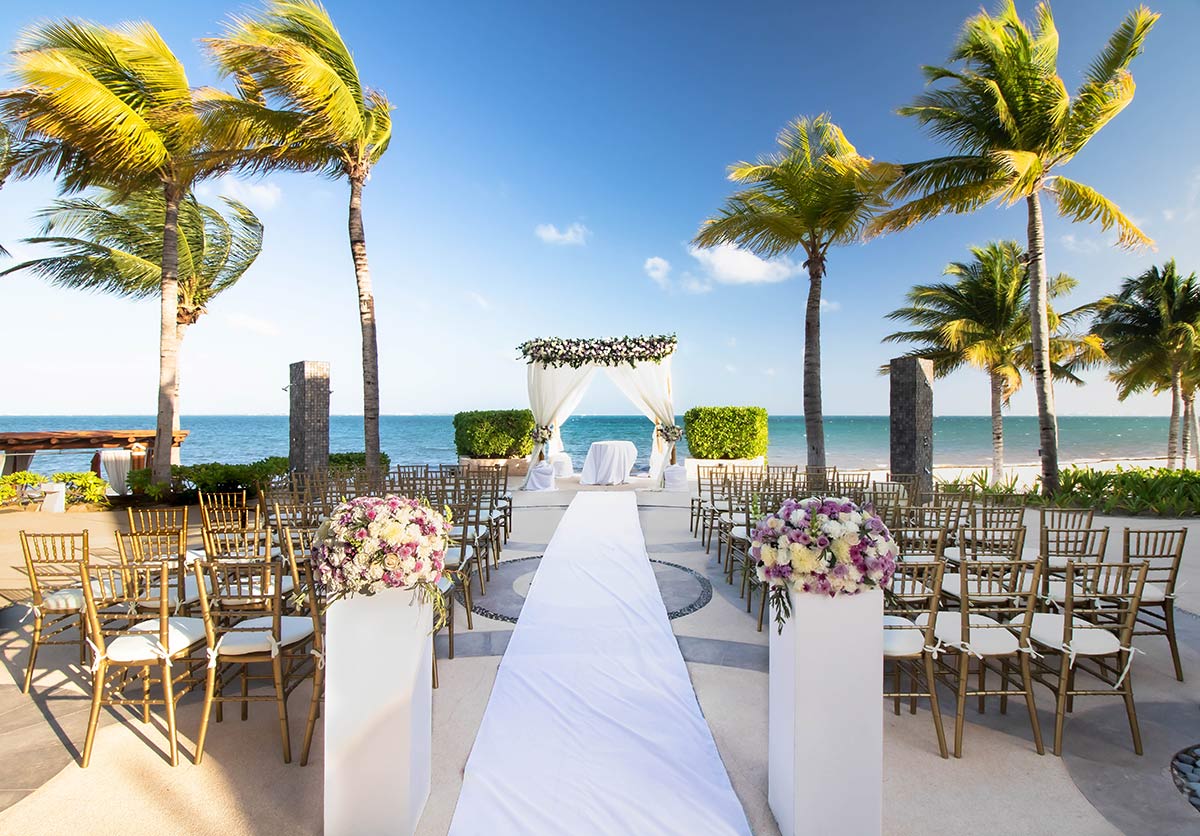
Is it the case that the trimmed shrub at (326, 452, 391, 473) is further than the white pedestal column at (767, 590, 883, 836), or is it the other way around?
the trimmed shrub at (326, 452, 391, 473)

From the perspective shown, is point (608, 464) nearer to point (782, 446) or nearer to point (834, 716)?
point (834, 716)

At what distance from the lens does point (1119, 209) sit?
8734 millimetres

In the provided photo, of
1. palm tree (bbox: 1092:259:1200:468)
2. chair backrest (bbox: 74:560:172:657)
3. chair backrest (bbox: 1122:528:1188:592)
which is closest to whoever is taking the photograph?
chair backrest (bbox: 74:560:172:657)

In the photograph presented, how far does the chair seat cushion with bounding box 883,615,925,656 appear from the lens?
2.53 m

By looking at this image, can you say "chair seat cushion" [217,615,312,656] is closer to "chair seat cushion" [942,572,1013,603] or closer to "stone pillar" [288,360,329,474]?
"chair seat cushion" [942,572,1013,603]

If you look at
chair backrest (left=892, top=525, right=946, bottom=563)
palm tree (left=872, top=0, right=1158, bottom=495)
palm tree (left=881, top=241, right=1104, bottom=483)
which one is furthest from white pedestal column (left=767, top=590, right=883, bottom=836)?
palm tree (left=881, top=241, right=1104, bottom=483)

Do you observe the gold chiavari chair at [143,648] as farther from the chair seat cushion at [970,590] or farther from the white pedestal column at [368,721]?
the chair seat cushion at [970,590]

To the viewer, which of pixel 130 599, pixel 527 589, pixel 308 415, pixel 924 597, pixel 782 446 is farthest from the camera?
pixel 782 446

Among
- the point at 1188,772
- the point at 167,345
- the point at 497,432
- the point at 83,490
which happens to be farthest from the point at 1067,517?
the point at 83,490

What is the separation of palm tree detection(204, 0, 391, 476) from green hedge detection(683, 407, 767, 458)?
7544 mm

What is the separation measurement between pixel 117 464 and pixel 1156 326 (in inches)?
953

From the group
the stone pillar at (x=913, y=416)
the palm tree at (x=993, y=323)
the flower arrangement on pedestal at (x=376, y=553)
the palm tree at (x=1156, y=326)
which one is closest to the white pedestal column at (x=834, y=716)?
the flower arrangement on pedestal at (x=376, y=553)

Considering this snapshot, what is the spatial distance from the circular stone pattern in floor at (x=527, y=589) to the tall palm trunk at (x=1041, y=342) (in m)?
7.12

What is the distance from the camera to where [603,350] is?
11891mm
